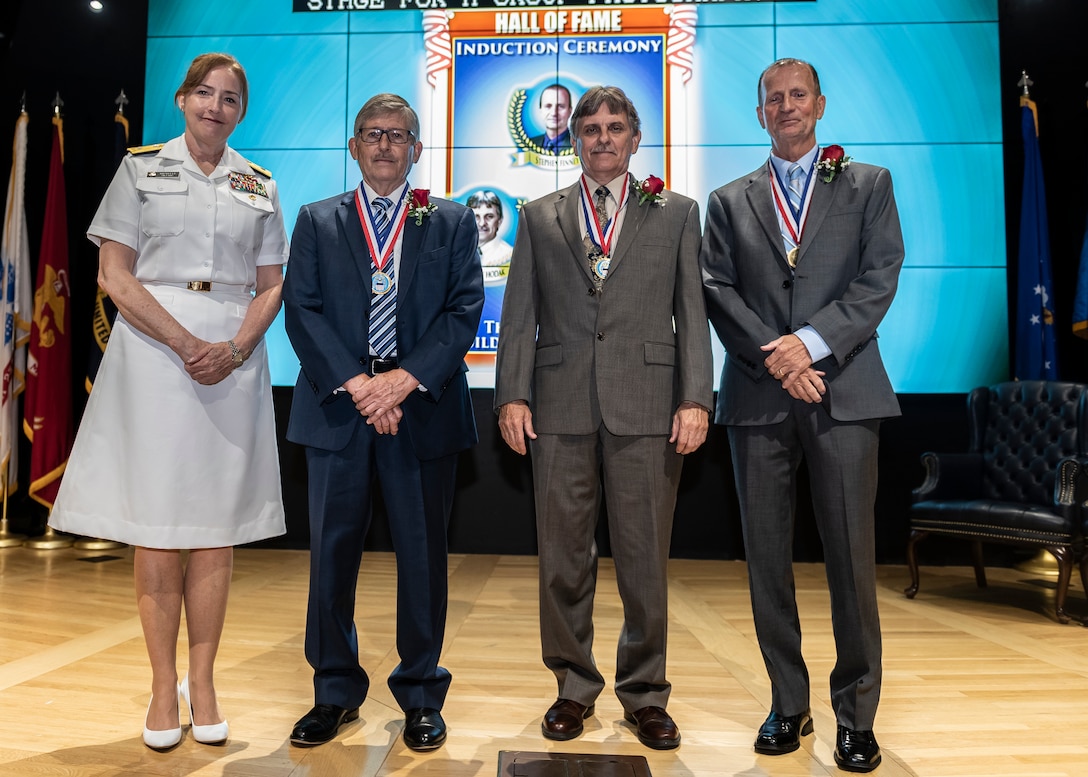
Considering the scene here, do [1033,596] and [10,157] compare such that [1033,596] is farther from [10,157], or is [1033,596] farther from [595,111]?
[10,157]

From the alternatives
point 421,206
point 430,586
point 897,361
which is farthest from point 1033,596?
point 421,206

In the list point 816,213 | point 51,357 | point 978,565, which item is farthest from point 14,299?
point 978,565

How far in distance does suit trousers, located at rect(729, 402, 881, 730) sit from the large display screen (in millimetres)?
3462

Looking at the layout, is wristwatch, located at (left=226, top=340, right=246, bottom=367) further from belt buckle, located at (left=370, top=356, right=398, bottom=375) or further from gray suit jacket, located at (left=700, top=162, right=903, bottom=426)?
gray suit jacket, located at (left=700, top=162, right=903, bottom=426)

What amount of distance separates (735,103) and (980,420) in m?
2.66

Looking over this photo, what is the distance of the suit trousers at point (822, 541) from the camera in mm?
2150

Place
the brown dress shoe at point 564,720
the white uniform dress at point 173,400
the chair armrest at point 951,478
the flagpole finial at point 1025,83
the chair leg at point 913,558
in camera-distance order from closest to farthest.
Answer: the white uniform dress at point 173,400, the brown dress shoe at point 564,720, the chair leg at point 913,558, the chair armrest at point 951,478, the flagpole finial at point 1025,83

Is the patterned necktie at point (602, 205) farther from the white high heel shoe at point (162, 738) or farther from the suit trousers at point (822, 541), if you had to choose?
the white high heel shoe at point (162, 738)

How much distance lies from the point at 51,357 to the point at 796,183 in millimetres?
5360

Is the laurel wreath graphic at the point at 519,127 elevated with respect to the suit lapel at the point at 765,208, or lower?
elevated

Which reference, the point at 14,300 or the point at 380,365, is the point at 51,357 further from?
the point at 380,365

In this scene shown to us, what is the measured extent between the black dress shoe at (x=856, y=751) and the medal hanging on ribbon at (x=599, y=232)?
4.47 ft

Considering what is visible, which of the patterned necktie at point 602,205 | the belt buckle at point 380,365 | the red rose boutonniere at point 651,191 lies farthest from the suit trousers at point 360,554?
the red rose boutonniere at point 651,191

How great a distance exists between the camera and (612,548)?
7.50ft
